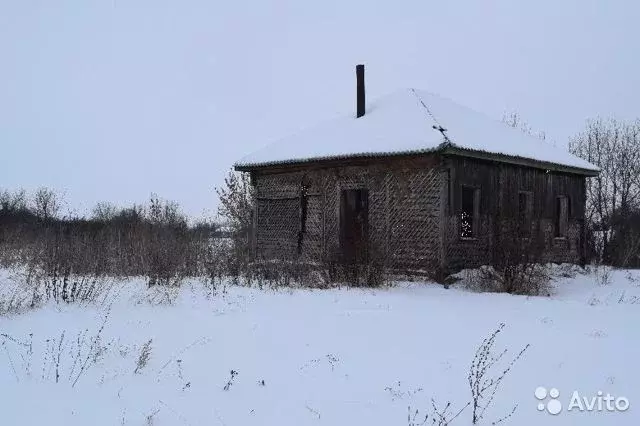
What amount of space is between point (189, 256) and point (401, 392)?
8.45 m

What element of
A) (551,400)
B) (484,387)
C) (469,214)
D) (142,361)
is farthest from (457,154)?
(142,361)

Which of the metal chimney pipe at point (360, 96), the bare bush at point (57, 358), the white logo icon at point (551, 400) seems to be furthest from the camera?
the metal chimney pipe at point (360, 96)

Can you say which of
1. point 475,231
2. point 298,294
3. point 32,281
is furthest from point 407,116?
point 32,281

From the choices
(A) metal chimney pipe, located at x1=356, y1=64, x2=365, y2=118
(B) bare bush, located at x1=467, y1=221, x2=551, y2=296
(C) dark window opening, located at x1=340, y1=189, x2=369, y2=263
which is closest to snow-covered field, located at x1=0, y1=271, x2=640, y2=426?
(B) bare bush, located at x1=467, y1=221, x2=551, y2=296

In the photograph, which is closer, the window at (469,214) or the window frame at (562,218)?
the window at (469,214)

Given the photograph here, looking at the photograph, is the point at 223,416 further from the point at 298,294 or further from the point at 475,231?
the point at 475,231

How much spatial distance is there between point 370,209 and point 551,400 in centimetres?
998

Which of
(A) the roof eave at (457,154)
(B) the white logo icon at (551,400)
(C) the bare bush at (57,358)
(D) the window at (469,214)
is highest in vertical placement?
(A) the roof eave at (457,154)

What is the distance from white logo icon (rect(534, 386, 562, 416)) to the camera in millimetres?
4305

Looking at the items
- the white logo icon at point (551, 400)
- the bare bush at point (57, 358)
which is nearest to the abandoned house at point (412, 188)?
the bare bush at point (57, 358)

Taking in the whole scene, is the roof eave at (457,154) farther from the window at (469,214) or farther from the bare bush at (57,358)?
the bare bush at (57,358)

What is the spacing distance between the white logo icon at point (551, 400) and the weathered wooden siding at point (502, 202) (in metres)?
7.10

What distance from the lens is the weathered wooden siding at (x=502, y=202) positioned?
13023 millimetres

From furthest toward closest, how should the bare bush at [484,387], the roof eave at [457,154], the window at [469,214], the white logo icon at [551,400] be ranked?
the window at [469,214] → the roof eave at [457,154] → the white logo icon at [551,400] → the bare bush at [484,387]
